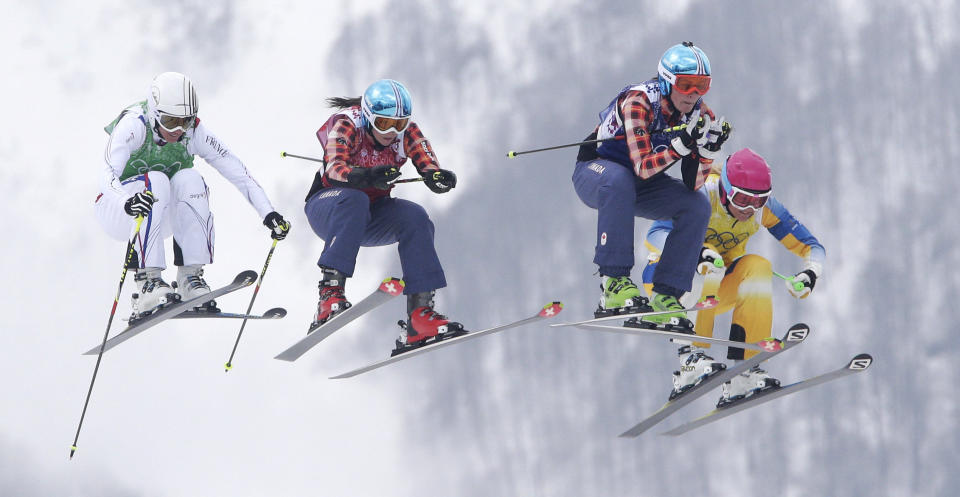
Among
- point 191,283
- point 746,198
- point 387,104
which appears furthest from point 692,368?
point 191,283

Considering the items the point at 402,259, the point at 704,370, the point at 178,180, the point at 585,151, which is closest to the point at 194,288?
the point at 178,180

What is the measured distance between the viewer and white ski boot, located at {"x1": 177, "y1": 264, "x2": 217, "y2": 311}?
1369 cm

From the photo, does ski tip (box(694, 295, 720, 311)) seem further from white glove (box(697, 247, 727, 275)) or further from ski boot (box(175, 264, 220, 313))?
ski boot (box(175, 264, 220, 313))

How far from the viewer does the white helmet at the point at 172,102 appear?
1325 centimetres

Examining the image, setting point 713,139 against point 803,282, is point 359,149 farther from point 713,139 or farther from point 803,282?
point 803,282

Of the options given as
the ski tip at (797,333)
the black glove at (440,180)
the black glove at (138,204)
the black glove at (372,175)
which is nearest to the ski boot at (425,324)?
the black glove at (440,180)

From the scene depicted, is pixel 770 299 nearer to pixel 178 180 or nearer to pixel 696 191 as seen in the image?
pixel 696 191

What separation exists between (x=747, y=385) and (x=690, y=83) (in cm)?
280

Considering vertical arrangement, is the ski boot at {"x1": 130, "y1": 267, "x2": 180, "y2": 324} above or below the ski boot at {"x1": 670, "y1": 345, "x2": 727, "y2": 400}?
above

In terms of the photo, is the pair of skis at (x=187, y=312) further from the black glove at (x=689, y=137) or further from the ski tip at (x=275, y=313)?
the black glove at (x=689, y=137)

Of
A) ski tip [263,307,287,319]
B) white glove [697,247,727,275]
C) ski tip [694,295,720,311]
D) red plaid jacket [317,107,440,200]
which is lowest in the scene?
ski tip [694,295,720,311]

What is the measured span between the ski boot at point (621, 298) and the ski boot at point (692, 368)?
3.61 feet

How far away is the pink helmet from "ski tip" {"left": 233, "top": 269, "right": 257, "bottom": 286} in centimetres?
422

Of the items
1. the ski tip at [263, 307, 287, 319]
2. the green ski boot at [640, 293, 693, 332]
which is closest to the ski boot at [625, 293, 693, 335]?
the green ski boot at [640, 293, 693, 332]
